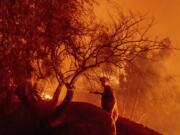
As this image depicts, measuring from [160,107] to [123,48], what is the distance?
53725 millimetres

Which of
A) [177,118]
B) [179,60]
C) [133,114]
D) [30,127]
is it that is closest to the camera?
[30,127]

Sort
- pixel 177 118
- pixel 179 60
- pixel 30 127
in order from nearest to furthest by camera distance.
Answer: pixel 30 127 → pixel 177 118 → pixel 179 60

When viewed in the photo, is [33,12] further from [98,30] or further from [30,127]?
[30,127]

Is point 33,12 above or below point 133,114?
above

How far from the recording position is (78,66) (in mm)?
11867

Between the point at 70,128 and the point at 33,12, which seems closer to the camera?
the point at 33,12

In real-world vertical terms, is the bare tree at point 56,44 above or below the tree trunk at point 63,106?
above

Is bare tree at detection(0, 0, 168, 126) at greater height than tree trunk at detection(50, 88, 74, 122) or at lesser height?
greater

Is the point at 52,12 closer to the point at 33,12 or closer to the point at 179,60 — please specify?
the point at 33,12

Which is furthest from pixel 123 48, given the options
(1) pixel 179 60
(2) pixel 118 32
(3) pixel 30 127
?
(1) pixel 179 60

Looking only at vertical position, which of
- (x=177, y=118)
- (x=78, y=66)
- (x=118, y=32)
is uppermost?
(x=118, y=32)

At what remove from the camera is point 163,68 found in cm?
6262

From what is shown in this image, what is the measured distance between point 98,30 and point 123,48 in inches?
34.8

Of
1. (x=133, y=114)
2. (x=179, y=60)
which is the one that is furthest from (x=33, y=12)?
(x=179, y=60)
